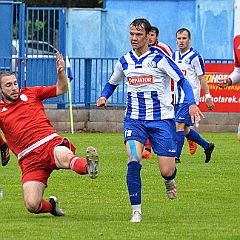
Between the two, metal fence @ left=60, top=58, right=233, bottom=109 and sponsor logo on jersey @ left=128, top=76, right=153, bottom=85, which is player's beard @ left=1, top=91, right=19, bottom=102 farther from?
metal fence @ left=60, top=58, right=233, bottom=109

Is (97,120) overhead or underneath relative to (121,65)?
underneath

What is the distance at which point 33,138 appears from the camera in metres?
9.69

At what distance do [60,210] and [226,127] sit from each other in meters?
13.6

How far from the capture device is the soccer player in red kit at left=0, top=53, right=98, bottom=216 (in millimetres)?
9578

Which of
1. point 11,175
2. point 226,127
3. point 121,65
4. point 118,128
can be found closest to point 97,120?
point 118,128

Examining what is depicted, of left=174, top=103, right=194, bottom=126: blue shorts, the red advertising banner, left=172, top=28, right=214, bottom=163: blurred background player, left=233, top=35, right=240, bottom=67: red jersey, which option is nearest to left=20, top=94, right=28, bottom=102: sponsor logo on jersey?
left=233, top=35, right=240, bottom=67: red jersey

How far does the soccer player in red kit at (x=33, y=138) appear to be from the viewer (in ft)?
31.4

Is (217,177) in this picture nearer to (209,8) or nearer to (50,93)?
(50,93)

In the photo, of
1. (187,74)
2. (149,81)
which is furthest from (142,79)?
(187,74)

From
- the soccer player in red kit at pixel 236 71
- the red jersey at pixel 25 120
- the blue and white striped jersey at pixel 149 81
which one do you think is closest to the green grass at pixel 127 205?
the red jersey at pixel 25 120

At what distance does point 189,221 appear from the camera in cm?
930

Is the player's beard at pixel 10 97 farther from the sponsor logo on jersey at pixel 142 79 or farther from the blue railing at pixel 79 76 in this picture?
the blue railing at pixel 79 76

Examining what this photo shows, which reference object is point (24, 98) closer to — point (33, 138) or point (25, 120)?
point (25, 120)

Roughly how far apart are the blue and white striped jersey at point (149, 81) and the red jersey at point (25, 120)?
0.82 m
